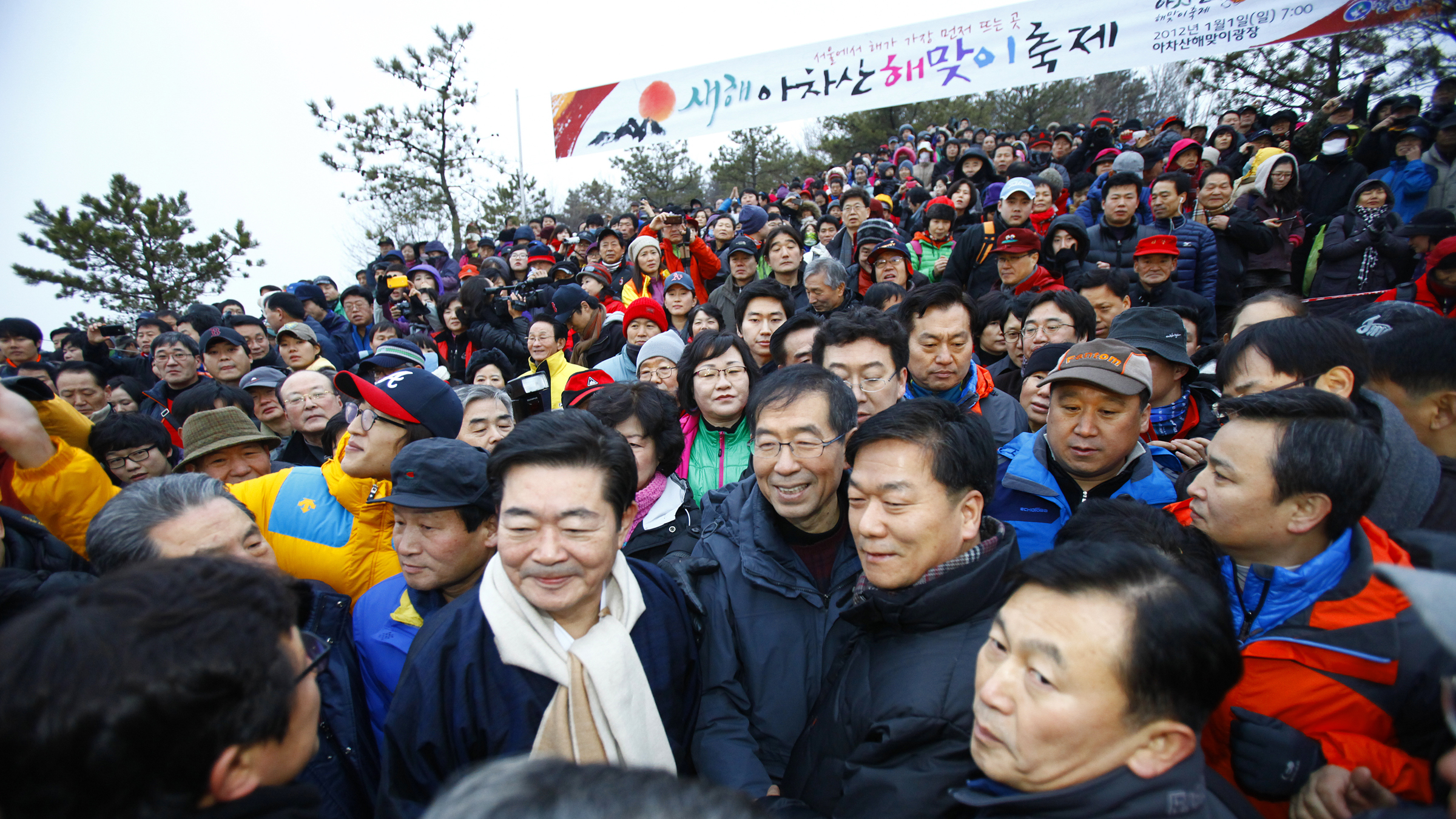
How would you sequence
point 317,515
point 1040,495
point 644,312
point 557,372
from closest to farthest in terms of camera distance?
point 1040,495
point 317,515
point 557,372
point 644,312

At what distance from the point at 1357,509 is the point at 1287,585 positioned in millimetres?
250

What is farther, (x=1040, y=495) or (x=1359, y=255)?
(x=1359, y=255)

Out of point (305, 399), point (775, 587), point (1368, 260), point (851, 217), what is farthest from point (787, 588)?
point (1368, 260)

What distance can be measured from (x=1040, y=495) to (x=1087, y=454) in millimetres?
234

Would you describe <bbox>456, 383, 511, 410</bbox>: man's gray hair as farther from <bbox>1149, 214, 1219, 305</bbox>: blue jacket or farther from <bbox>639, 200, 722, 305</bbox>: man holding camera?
<bbox>1149, 214, 1219, 305</bbox>: blue jacket

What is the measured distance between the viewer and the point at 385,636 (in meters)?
1.98

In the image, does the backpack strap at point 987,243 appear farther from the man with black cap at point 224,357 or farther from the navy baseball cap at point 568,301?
the man with black cap at point 224,357

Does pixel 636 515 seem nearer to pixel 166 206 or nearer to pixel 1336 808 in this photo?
pixel 1336 808

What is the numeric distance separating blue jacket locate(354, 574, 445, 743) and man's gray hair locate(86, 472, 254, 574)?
1.89 feet

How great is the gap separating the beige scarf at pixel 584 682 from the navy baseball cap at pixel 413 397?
1.19 metres

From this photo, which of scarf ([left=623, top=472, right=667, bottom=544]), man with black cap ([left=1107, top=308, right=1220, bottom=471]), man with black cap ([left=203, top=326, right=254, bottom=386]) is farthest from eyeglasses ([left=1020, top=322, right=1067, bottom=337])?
man with black cap ([left=203, top=326, right=254, bottom=386])

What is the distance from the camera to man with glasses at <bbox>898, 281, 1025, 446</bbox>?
3264mm

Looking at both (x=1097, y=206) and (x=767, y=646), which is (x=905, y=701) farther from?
(x=1097, y=206)

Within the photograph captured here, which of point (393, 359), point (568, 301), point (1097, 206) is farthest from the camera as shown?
point (1097, 206)
